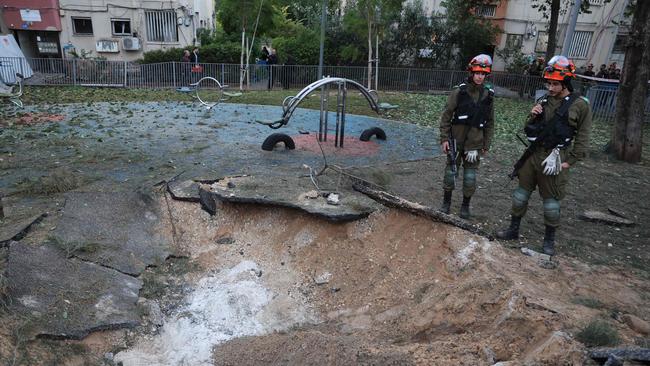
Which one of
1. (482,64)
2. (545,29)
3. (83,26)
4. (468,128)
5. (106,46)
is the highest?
(545,29)

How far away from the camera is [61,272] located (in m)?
4.36

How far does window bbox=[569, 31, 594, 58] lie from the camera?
24672 mm

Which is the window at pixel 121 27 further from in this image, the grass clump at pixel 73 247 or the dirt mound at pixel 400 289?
the grass clump at pixel 73 247

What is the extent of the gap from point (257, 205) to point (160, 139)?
4.08 metres

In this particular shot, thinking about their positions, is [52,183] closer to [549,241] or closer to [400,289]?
[400,289]

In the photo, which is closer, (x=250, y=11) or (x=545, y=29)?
(x=250, y=11)

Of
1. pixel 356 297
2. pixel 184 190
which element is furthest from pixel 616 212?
pixel 184 190

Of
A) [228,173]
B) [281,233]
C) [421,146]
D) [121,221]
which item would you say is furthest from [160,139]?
[421,146]

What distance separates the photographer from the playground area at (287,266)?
11.6 feet

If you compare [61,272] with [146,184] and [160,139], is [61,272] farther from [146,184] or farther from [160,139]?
[160,139]

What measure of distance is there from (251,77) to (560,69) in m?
15.9

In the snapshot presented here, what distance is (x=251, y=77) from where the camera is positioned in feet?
62.7

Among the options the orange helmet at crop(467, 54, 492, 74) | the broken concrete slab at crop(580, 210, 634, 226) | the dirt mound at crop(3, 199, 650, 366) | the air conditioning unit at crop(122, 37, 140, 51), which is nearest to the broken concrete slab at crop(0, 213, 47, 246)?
the dirt mound at crop(3, 199, 650, 366)

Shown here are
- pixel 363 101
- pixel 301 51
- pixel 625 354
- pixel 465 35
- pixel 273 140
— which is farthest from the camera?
pixel 465 35
